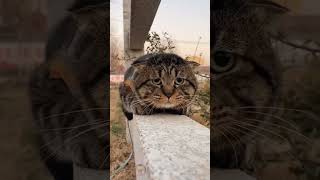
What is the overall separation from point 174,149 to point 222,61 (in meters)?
0.66

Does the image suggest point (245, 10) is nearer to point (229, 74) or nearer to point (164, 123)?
point (229, 74)

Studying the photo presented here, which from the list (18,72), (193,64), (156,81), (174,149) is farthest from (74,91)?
(193,64)

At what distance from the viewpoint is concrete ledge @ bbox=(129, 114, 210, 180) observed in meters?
0.93

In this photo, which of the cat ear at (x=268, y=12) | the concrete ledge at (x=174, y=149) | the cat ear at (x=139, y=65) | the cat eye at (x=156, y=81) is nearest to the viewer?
the cat ear at (x=268, y=12)

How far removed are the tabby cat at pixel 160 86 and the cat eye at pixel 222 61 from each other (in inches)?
51.2

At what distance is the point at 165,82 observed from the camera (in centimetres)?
188

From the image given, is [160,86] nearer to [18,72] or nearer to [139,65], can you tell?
[139,65]

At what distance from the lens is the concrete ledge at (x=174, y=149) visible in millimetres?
934

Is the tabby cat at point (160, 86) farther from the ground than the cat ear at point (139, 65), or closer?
closer

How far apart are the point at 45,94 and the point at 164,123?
112 cm

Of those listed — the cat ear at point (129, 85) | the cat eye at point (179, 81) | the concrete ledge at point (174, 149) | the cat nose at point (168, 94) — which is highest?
the cat eye at point (179, 81)

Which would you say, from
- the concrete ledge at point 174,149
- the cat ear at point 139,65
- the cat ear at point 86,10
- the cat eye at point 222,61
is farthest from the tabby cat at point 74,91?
the cat ear at point 139,65

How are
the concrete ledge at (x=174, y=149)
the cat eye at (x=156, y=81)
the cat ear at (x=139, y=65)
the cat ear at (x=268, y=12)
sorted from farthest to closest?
the cat ear at (x=139, y=65), the cat eye at (x=156, y=81), the concrete ledge at (x=174, y=149), the cat ear at (x=268, y=12)

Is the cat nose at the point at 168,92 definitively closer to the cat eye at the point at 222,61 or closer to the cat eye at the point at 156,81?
the cat eye at the point at 156,81
